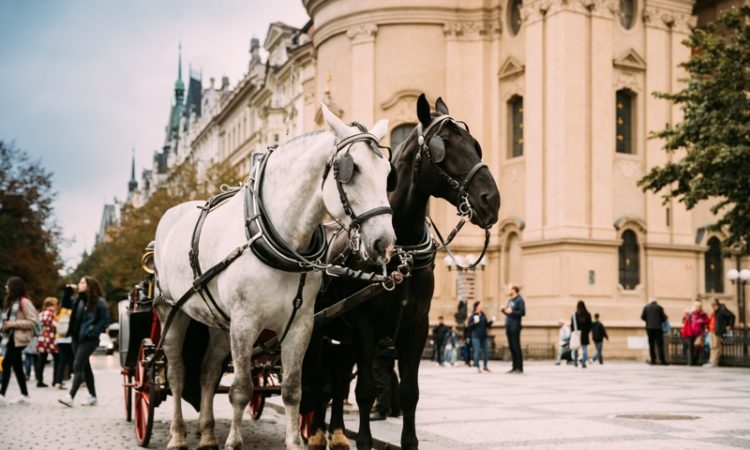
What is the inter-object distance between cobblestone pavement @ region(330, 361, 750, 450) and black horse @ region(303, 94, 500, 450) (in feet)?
6.10

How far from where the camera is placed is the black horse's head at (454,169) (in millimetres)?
6902

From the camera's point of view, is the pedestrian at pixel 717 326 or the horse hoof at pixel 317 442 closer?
the horse hoof at pixel 317 442

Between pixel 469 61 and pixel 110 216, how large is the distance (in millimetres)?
145678

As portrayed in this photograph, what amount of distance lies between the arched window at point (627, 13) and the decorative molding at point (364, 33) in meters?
9.72

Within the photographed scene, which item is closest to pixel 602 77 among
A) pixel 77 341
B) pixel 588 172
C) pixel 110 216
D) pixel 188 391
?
pixel 588 172

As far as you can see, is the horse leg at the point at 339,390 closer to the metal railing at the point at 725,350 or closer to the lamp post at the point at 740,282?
the metal railing at the point at 725,350

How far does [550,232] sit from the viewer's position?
114ft

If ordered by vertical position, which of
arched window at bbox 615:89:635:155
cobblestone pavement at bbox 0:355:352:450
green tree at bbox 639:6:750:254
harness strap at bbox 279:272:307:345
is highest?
arched window at bbox 615:89:635:155

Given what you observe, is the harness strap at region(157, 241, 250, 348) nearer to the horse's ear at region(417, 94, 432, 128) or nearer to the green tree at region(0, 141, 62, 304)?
the horse's ear at region(417, 94, 432, 128)

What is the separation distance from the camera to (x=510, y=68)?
125 feet

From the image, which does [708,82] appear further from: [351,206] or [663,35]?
[351,206]

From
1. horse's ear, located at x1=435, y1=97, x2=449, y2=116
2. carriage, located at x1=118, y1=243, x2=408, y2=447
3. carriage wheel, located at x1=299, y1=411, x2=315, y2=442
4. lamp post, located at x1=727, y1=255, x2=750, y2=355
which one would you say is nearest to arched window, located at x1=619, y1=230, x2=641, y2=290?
lamp post, located at x1=727, y1=255, x2=750, y2=355

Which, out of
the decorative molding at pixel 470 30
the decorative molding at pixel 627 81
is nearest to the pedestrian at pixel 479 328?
the decorative molding at pixel 627 81

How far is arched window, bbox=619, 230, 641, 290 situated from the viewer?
3538 centimetres
